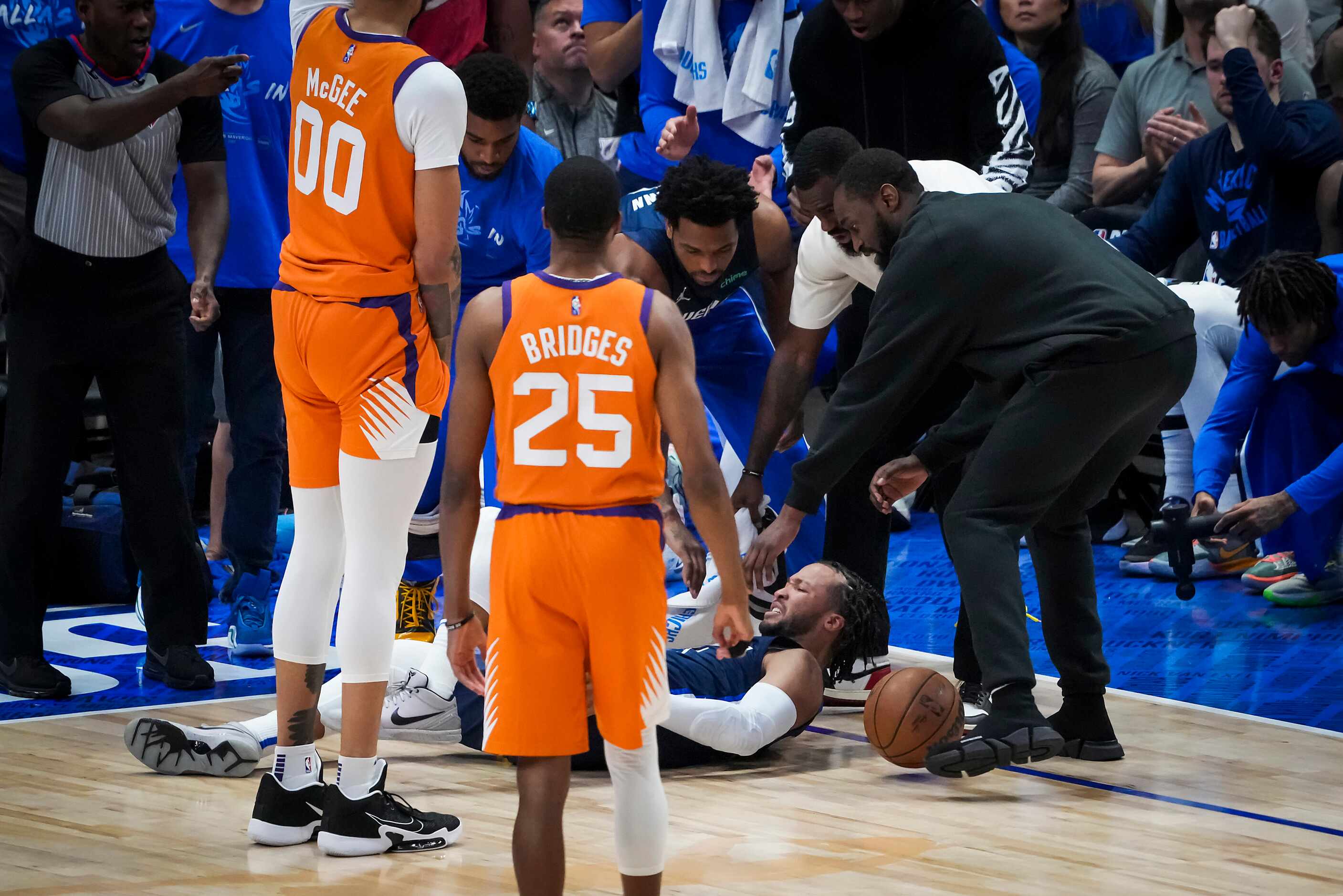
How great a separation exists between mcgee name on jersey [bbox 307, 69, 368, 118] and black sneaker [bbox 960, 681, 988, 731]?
2.34 m

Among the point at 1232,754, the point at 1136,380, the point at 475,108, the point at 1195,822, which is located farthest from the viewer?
the point at 475,108

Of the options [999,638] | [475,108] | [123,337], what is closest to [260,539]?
[123,337]

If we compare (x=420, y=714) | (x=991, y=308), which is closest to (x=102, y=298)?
(x=420, y=714)

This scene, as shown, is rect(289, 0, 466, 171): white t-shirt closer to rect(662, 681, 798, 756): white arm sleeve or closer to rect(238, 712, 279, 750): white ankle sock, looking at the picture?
rect(662, 681, 798, 756): white arm sleeve

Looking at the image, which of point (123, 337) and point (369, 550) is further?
point (123, 337)

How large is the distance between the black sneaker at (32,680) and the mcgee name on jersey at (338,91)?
2.35m

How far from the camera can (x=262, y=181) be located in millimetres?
5883

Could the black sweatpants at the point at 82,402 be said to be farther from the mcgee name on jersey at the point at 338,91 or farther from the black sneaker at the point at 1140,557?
the black sneaker at the point at 1140,557

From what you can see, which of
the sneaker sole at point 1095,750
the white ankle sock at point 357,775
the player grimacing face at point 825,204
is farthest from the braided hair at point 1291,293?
the white ankle sock at point 357,775

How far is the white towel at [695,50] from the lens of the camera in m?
6.18

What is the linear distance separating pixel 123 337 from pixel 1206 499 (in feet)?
11.8

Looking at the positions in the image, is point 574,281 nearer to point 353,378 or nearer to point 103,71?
point 353,378

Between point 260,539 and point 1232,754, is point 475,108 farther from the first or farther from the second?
point 1232,754

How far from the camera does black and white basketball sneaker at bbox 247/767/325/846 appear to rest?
11.9 ft
